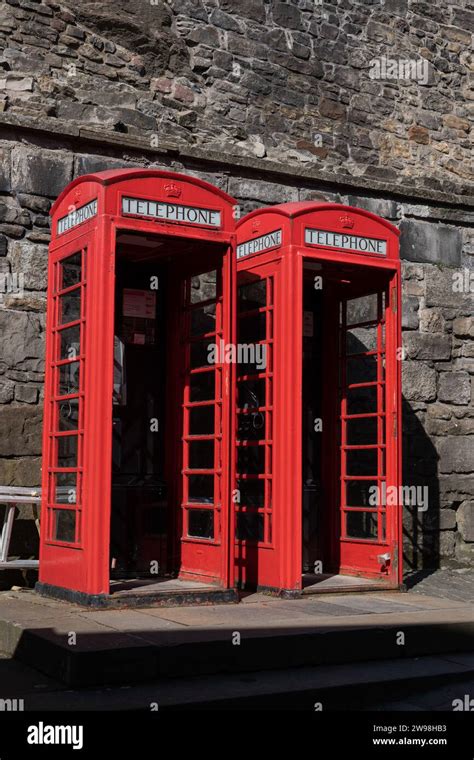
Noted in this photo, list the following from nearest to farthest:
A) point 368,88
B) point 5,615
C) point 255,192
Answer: point 5,615 < point 255,192 < point 368,88

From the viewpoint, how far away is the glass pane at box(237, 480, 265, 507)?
23.2 ft

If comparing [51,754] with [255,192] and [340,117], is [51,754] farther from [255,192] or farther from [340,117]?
[340,117]

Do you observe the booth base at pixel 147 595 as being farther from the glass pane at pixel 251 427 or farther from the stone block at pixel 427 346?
the stone block at pixel 427 346

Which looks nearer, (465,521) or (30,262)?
(30,262)

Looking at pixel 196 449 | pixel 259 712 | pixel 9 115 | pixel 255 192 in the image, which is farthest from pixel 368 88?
pixel 259 712

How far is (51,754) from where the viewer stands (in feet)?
12.9

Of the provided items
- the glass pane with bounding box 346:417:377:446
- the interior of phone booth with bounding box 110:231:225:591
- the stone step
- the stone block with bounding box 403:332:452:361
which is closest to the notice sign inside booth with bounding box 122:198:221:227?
the interior of phone booth with bounding box 110:231:225:591

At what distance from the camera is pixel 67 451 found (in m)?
6.44

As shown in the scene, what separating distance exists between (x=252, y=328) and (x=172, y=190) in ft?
4.39

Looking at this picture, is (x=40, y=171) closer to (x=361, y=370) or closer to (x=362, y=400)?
(x=361, y=370)

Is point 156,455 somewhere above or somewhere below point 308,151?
below

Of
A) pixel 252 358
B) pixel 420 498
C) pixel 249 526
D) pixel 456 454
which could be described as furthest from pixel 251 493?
pixel 456 454

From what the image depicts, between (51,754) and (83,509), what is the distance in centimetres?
226

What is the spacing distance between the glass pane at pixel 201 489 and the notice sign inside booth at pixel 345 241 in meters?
1.83
